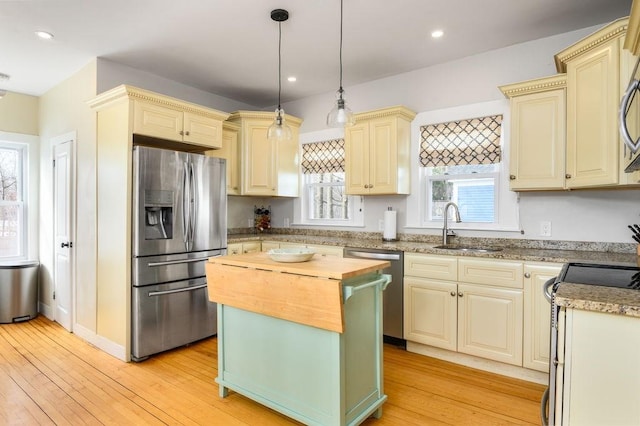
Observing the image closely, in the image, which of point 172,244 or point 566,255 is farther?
point 172,244

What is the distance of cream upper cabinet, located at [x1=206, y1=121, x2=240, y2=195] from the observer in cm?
420

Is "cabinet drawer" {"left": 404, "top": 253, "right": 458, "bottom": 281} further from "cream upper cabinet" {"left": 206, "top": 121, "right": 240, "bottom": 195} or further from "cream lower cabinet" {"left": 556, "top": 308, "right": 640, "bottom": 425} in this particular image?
"cream upper cabinet" {"left": 206, "top": 121, "right": 240, "bottom": 195}

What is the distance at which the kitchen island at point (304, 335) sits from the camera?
1.89 metres

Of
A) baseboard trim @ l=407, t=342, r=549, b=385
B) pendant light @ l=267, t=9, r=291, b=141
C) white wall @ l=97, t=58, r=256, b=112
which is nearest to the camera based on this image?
pendant light @ l=267, t=9, r=291, b=141

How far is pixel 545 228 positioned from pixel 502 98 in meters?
1.20

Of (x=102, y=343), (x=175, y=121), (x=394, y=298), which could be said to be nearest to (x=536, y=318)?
(x=394, y=298)

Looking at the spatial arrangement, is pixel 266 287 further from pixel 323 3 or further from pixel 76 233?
pixel 76 233

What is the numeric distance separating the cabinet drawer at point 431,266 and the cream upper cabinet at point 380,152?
0.79m

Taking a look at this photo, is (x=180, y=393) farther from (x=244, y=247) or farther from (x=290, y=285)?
(x=244, y=247)

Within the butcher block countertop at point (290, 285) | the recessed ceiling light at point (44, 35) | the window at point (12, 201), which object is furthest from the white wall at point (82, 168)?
the butcher block countertop at point (290, 285)

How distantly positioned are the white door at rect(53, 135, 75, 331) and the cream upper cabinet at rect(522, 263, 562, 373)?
13.8ft

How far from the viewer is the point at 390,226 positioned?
3705 millimetres

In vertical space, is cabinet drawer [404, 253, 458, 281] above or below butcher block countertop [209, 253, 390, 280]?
below

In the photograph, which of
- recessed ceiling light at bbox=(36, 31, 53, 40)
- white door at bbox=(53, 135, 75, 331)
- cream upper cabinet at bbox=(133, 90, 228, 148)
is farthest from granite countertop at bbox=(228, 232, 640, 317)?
recessed ceiling light at bbox=(36, 31, 53, 40)
